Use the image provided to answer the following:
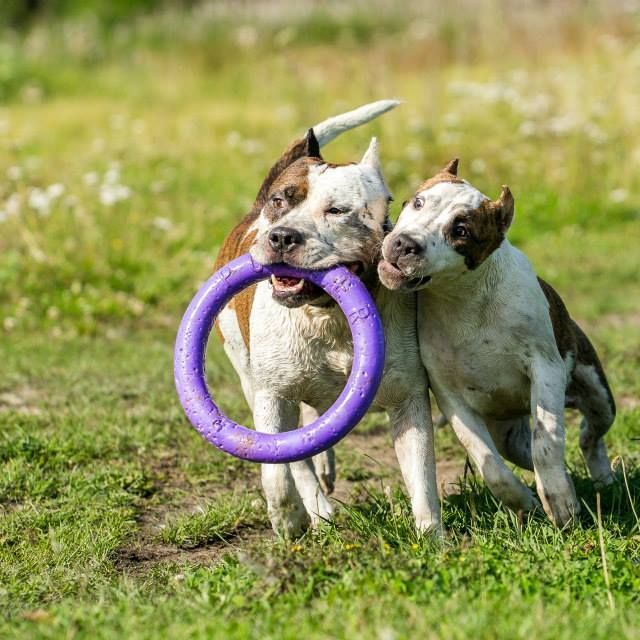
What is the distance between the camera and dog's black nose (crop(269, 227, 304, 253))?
4508 millimetres

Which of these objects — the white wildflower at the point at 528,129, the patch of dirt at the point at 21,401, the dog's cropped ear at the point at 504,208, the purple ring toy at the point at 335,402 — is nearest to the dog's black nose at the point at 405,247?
the purple ring toy at the point at 335,402

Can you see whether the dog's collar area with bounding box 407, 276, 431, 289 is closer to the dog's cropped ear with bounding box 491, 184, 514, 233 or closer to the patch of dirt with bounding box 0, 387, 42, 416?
the dog's cropped ear with bounding box 491, 184, 514, 233

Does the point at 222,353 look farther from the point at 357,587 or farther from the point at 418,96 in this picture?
the point at 418,96

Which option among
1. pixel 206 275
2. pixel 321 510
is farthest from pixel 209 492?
pixel 206 275

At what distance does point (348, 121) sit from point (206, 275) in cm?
429

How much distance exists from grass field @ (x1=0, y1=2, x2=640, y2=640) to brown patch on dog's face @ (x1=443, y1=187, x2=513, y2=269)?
28.9 inches

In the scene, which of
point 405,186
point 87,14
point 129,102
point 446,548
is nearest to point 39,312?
point 405,186

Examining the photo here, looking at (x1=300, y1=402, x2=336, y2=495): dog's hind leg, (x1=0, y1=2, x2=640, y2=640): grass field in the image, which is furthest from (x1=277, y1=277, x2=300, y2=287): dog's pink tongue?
(x1=300, y1=402, x2=336, y2=495): dog's hind leg

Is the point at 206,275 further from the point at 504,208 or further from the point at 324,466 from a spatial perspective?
the point at 504,208

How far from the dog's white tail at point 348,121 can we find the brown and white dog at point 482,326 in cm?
89

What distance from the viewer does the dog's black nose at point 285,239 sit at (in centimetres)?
451

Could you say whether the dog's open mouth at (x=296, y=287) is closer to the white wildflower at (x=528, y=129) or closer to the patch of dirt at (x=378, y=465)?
the patch of dirt at (x=378, y=465)

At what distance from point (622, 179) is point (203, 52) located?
9015 millimetres

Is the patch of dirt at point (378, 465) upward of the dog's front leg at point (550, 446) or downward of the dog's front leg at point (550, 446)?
downward
